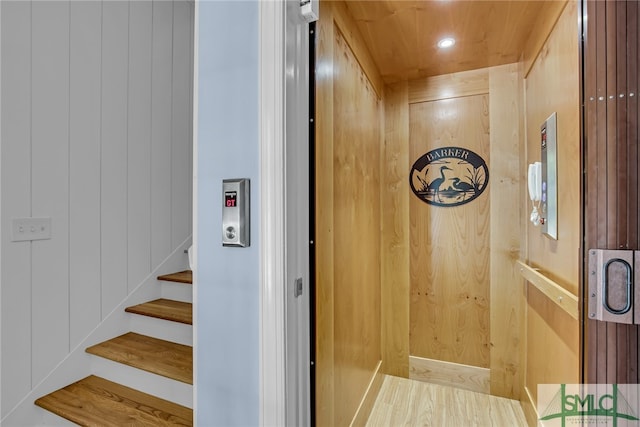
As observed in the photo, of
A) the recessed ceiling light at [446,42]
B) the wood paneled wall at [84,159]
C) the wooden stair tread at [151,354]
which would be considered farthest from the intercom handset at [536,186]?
the wood paneled wall at [84,159]

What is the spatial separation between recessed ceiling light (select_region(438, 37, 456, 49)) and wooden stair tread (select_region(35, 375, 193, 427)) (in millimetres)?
2452

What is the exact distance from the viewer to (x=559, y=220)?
1.44 m

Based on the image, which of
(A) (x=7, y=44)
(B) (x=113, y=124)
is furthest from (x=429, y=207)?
(A) (x=7, y=44)

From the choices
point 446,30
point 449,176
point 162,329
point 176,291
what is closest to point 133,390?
point 162,329

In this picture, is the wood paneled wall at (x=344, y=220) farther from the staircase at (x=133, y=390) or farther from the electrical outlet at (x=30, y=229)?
the electrical outlet at (x=30, y=229)

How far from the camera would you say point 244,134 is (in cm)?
100

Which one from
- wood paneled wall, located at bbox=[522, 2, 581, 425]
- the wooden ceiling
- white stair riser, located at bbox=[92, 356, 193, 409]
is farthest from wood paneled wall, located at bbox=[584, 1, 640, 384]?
white stair riser, located at bbox=[92, 356, 193, 409]

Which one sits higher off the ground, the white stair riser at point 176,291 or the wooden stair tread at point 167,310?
the white stair riser at point 176,291

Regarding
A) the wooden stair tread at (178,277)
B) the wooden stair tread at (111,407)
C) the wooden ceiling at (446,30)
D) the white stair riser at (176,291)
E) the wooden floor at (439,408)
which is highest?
the wooden ceiling at (446,30)

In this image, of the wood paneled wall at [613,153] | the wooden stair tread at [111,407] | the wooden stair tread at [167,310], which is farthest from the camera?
the wooden stair tread at [167,310]

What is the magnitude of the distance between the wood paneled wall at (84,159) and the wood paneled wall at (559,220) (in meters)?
2.37

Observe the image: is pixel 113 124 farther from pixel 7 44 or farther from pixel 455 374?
pixel 455 374

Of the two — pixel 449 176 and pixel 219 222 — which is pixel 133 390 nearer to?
pixel 219 222

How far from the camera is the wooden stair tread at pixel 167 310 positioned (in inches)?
75.9
